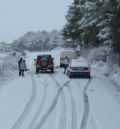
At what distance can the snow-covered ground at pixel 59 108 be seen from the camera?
14.4 metres

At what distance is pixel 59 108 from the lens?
1794cm

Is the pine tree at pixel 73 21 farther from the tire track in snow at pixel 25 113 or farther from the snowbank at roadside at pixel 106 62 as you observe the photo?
the tire track in snow at pixel 25 113

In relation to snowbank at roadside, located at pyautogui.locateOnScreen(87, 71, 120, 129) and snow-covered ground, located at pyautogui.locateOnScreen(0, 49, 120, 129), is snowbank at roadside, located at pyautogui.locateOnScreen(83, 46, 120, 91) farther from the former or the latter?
snow-covered ground, located at pyautogui.locateOnScreen(0, 49, 120, 129)

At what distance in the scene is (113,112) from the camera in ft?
56.0

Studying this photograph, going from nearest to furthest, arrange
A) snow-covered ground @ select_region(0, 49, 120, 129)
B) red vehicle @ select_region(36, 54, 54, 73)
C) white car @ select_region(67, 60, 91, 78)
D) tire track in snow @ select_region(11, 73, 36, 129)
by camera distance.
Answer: tire track in snow @ select_region(11, 73, 36, 129)
snow-covered ground @ select_region(0, 49, 120, 129)
white car @ select_region(67, 60, 91, 78)
red vehicle @ select_region(36, 54, 54, 73)

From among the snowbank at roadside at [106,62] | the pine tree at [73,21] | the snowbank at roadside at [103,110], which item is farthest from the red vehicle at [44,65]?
the pine tree at [73,21]

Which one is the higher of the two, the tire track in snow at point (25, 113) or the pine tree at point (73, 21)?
the pine tree at point (73, 21)

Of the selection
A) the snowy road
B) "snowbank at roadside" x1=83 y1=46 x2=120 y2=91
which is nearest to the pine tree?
"snowbank at roadside" x1=83 y1=46 x2=120 y2=91

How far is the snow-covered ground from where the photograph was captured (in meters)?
14.4

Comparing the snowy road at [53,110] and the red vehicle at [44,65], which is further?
the red vehicle at [44,65]

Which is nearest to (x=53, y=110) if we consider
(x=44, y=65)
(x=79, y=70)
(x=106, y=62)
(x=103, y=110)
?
(x=103, y=110)

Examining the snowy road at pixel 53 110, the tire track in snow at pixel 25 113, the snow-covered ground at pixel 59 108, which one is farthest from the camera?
the snow-covered ground at pixel 59 108

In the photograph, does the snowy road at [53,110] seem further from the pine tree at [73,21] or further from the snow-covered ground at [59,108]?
the pine tree at [73,21]

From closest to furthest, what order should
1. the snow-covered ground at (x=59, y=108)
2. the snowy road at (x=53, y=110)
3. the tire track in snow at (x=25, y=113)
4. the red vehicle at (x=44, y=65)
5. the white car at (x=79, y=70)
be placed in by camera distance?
the tire track in snow at (x=25, y=113) → the snowy road at (x=53, y=110) → the snow-covered ground at (x=59, y=108) → the white car at (x=79, y=70) → the red vehicle at (x=44, y=65)
